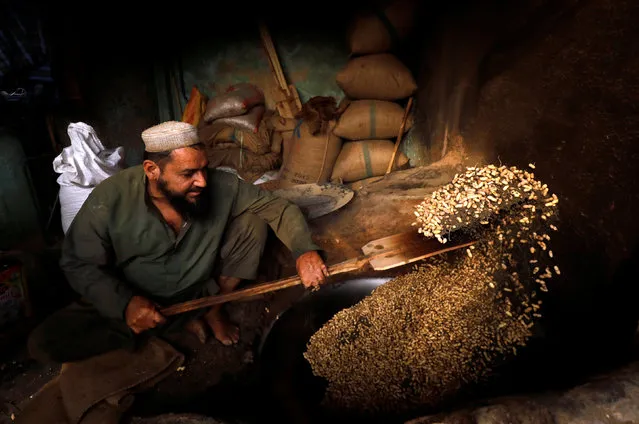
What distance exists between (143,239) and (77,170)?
4.87 feet

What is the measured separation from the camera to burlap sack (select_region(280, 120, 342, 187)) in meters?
4.07

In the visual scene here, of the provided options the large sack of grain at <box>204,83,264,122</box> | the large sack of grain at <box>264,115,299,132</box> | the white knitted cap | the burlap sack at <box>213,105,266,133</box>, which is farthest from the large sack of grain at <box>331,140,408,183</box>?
the white knitted cap

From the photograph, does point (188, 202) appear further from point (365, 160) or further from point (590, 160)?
point (365, 160)

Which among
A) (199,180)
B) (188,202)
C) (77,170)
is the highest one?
(77,170)

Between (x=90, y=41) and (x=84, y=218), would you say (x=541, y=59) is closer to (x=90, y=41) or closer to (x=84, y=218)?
(x=84, y=218)

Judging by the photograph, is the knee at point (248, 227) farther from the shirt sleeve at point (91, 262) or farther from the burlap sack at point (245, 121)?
the burlap sack at point (245, 121)

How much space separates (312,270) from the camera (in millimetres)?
1892

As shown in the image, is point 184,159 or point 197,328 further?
point 197,328

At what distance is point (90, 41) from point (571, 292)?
5.23 m

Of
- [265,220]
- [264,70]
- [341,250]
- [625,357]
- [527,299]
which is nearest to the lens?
[625,357]

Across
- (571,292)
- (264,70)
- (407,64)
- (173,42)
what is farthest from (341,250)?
(173,42)

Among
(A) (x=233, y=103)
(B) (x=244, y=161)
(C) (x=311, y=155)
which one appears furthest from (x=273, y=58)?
(C) (x=311, y=155)

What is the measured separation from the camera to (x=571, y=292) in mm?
1768

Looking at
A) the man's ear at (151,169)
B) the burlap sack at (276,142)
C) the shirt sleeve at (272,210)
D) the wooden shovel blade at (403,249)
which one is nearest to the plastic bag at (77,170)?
the man's ear at (151,169)
